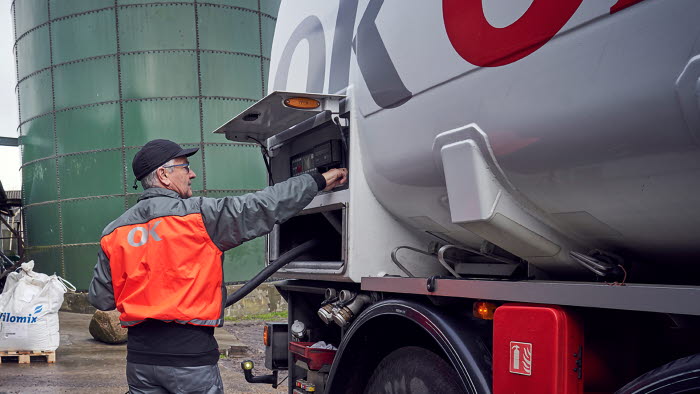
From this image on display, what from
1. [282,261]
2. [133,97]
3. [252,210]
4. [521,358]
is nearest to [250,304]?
[133,97]

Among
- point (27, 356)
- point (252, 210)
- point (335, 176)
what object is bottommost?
point (27, 356)

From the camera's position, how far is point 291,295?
4098 millimetres

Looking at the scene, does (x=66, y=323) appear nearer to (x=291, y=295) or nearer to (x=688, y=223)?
(x=291, y=295)

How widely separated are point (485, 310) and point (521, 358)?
33cm

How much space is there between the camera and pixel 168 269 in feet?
9.46

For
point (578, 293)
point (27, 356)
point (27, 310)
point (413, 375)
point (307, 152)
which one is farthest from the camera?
point (27, 356)

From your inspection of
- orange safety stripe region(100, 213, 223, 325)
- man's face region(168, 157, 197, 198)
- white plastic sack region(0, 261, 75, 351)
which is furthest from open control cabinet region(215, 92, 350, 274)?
white plastic sack region(0, 261, 75, 351)

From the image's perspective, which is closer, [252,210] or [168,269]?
[168,269]

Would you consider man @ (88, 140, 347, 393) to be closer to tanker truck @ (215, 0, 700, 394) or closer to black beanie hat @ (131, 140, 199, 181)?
black beanie hat @ (131, 140, 199, 181)

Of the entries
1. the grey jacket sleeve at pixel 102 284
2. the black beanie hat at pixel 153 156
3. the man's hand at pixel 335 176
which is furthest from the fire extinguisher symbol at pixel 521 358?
the grey jacket sleeve at pixel 102 284

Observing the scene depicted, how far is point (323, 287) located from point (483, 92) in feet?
5.77

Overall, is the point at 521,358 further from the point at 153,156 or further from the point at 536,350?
the point at 153,156

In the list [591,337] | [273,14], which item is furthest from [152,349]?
[273,14]

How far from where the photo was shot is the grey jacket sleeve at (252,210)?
9.70ft
